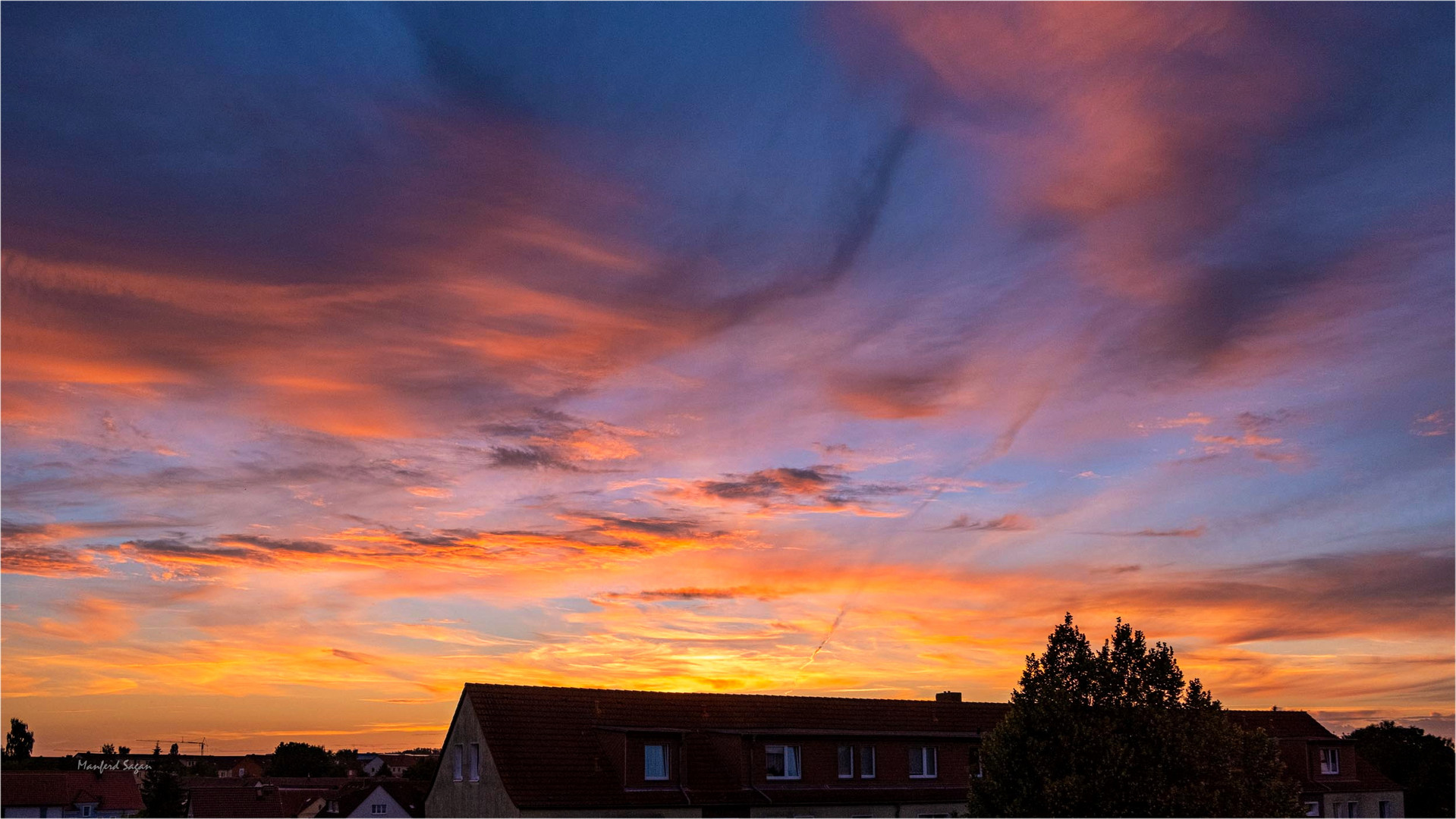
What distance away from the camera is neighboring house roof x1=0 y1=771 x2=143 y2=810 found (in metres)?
127

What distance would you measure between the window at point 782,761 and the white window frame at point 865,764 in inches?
146

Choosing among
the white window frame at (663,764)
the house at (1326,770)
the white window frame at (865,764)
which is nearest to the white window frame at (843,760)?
the white window frame at (865,764)

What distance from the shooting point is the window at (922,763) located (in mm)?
59344

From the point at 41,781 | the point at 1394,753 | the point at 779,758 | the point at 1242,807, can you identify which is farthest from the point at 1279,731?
the point at 41,781

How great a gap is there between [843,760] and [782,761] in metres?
3.59

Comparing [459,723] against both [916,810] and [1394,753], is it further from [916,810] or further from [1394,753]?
[1394,753]

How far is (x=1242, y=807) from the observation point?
32.6 meters

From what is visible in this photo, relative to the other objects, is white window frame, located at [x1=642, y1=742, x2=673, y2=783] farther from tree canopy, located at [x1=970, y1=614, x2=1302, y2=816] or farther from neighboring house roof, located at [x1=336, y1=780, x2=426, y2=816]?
neighboring house roof, located at [x1=336, y1=780, x2=426, y2=816]

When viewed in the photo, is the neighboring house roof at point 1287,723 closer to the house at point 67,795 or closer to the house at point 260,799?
the house at point 260,799

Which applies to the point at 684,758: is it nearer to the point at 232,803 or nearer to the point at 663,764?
the point at 663,764

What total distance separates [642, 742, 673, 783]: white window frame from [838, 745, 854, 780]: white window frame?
29.9ft

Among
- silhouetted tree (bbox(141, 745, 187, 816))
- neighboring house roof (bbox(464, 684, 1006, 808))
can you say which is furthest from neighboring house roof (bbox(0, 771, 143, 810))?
neighboring house roof (bbox(464, 684, 1006, 808))

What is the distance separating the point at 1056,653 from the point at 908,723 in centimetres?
3004

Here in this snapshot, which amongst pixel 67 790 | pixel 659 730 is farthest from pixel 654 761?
pixel 67 790
